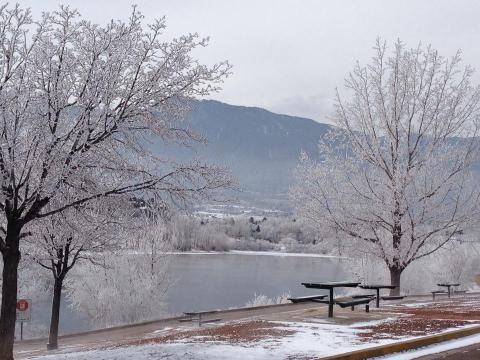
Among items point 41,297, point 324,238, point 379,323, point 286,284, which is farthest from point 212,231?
point 379,323

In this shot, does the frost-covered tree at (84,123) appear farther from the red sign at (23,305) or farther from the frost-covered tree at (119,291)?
the frost-covered tree at (119,291)

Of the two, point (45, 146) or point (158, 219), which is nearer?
point (45, 146)

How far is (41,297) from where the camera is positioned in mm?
39500

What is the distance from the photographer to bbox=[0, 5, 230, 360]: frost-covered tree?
8977 mm

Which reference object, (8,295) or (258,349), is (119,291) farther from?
(258,349)

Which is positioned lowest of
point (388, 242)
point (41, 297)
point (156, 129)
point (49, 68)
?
point (41, 297)

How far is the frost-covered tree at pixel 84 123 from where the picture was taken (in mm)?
8977

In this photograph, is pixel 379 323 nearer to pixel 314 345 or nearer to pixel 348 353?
pixel 314 345

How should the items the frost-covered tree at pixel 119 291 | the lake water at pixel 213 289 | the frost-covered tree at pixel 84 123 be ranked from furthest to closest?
1. the lake water at pixel 213 289
2. the frost-covered tree at pixel 119 291
3. the frost-covered tree at pixel 84 123

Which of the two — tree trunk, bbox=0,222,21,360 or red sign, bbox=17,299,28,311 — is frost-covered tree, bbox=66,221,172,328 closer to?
red sign, bbox=17,299,28,311

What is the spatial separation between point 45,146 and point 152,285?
98.2 feet

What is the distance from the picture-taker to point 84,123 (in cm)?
909

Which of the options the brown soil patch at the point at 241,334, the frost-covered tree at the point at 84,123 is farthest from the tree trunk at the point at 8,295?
the brown soil patch at the point at 241,334

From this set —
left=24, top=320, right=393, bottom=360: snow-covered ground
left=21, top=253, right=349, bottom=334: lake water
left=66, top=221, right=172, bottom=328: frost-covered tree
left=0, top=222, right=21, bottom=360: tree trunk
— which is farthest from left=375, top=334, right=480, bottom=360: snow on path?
left=66, top=221, right=172, bottom=328: frost-covered tree
